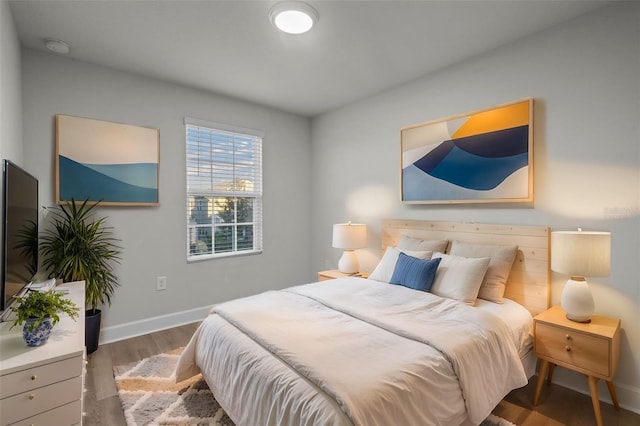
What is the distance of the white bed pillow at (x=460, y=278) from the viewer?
2320 millimetres

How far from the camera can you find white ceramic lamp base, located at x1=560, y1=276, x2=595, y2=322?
198 centimetres

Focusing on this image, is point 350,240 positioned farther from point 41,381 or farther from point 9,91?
point 9,91

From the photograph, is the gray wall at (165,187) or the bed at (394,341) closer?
the bed at (394,341)

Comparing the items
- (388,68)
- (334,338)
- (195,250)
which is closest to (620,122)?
(388,68)

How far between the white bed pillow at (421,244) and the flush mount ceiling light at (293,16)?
207 cm

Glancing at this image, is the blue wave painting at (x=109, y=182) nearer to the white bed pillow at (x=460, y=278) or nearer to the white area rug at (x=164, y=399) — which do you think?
the white area rug at (x=164, y=399)

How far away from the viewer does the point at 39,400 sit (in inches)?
51.7

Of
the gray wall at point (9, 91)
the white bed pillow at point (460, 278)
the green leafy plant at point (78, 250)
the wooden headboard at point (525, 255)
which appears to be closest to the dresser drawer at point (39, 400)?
the gray wall at point (9, 91)

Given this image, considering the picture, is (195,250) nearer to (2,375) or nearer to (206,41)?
(206,41)

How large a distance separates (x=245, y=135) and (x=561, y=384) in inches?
154

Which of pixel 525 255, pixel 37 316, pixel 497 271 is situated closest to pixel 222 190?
pixel 37 316

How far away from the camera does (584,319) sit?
2.00 m

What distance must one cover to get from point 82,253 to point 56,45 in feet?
5.54

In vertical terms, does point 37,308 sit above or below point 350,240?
below
